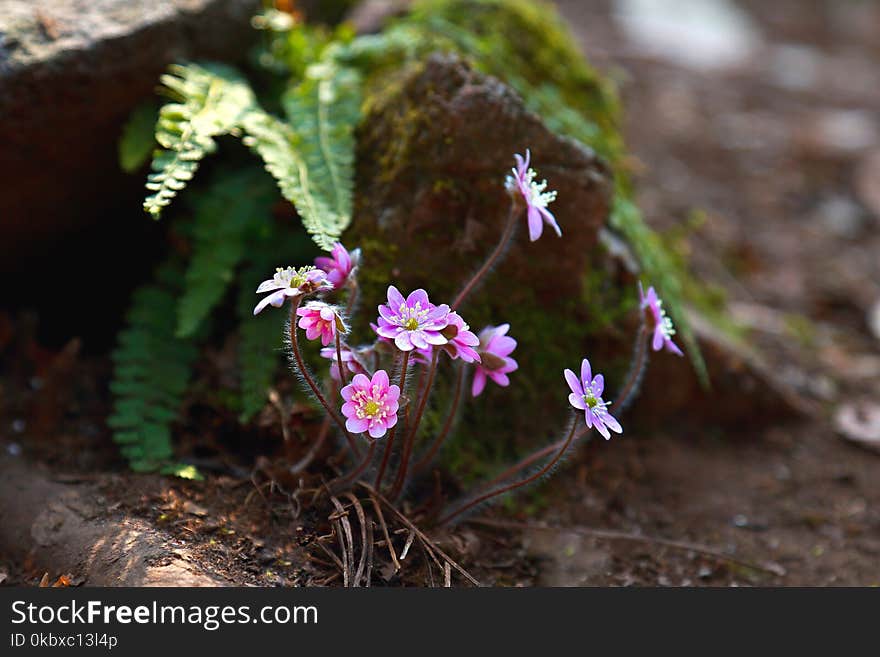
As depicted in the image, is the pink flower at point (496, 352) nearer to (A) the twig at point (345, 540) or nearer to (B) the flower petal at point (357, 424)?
(B) the flower petal at point (357, 424)

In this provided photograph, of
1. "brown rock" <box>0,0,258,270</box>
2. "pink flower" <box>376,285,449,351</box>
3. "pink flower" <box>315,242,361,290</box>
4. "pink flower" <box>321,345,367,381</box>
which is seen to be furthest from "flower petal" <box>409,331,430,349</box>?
"brown rock" <box>0,0,258,270</box>

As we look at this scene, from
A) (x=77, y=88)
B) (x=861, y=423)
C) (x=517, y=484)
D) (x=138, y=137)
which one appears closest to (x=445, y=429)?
(x=517, y=484)

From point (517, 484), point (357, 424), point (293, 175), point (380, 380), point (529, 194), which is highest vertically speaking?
point (293, 175)

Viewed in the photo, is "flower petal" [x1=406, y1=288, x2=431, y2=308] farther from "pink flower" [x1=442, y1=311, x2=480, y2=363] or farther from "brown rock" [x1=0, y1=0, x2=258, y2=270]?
"brown rock" [x1=0, y1=0, x2=258, y2=270]

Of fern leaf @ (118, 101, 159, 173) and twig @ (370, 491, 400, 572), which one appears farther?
fern leaf @ (118, 101, 159, 173)

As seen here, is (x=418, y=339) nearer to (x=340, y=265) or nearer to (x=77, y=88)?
(x=340, y=265)

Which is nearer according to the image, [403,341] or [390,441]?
[403,341]

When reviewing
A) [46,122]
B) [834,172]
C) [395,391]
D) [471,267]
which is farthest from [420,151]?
[834,172]
